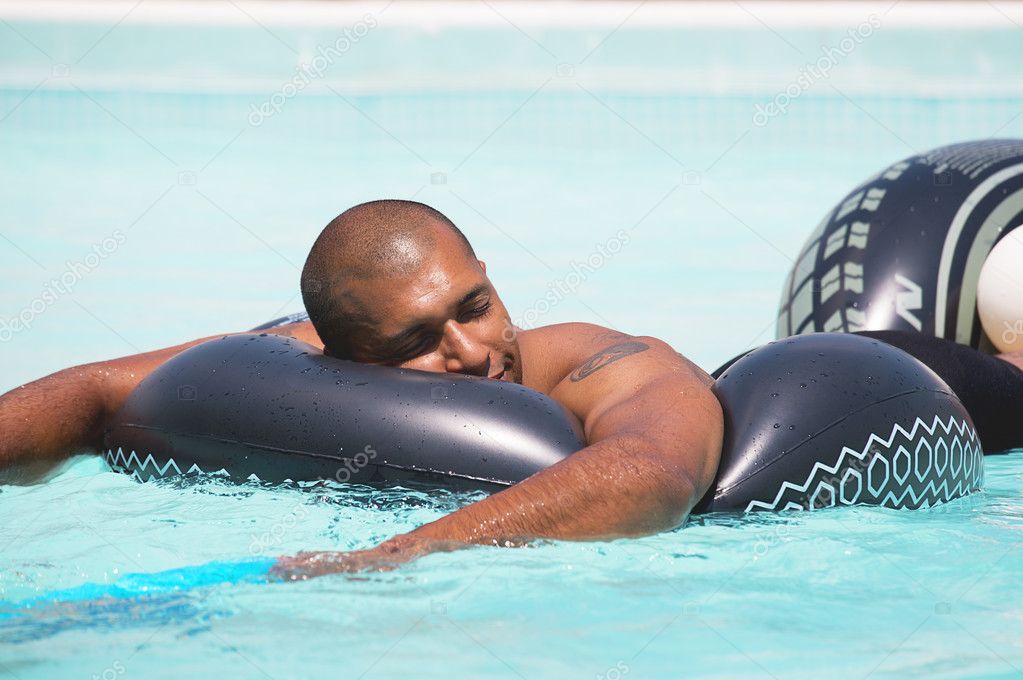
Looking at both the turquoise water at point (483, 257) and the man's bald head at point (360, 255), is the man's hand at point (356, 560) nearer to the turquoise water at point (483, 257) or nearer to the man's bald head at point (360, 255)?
the turquoise water at point (483, 257)

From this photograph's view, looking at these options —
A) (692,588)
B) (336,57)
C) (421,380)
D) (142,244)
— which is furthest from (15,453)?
(336,57)

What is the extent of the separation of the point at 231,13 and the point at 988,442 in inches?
683

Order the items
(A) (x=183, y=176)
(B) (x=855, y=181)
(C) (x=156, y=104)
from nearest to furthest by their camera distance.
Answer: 1. (B) (x=855, y=181)
2. (A) (x=183, y=176)
3. (C) (x=156, y=104)

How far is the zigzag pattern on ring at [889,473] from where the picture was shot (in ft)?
12.1

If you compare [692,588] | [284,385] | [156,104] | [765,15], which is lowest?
[692,588]

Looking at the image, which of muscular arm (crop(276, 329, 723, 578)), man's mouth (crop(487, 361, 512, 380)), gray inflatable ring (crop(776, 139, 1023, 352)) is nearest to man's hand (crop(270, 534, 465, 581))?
muscular arm (crop(276, 329, 723, 578))

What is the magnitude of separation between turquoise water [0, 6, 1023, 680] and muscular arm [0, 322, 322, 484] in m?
0.12

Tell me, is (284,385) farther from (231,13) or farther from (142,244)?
(231,13)

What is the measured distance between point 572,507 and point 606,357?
940 mm

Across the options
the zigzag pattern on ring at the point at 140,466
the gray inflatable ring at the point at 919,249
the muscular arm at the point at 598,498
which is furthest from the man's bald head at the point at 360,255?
the gray inflatable ring at the point at 919,249

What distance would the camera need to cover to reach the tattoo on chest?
13.0 ft

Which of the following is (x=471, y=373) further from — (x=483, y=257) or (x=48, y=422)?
(x=483, y=257)

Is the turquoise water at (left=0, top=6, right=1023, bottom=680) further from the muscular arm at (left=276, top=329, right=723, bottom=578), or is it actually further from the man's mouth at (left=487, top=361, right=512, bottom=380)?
the man's mouth at (left=487, top=361, right=512, bottom=380)

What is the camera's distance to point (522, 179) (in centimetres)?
1458
